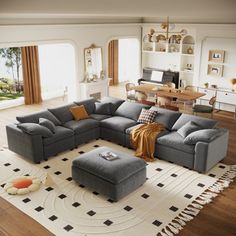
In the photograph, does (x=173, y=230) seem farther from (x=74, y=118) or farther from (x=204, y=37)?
(x=204, y=37)

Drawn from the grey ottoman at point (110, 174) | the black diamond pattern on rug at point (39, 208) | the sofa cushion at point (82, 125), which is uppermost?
the sofa cushion at point (82, 125)

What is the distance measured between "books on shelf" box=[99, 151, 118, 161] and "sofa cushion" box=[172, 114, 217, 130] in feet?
6.39

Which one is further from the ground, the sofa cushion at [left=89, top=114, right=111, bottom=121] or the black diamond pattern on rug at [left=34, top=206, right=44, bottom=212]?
the sofa cushion at [left=89, top=114, right=111, bottom=121]

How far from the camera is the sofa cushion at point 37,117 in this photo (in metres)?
6.94

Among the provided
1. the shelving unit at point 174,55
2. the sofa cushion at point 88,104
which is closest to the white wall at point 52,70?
the shelving unit at point 174,55

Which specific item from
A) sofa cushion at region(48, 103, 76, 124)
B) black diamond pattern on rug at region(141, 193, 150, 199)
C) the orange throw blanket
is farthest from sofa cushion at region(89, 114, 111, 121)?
black diamond pattern on rug at region(141, 193, 150, 199)

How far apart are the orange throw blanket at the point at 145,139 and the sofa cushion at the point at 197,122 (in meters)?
0.38

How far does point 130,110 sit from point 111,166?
2803mm

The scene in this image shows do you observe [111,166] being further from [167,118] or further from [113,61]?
[113,61]

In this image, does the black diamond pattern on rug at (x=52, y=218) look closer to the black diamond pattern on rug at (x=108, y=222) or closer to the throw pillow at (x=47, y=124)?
the black diamond pattern on rug at (x=108, y=222)

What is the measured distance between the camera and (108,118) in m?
7.95

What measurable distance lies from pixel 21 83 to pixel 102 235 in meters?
8.45

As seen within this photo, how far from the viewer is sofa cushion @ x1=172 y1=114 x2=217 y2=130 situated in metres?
6.66

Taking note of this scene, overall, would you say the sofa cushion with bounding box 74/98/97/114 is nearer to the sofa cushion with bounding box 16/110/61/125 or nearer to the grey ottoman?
the sofa cushion with bounding box 16/110/61/125
